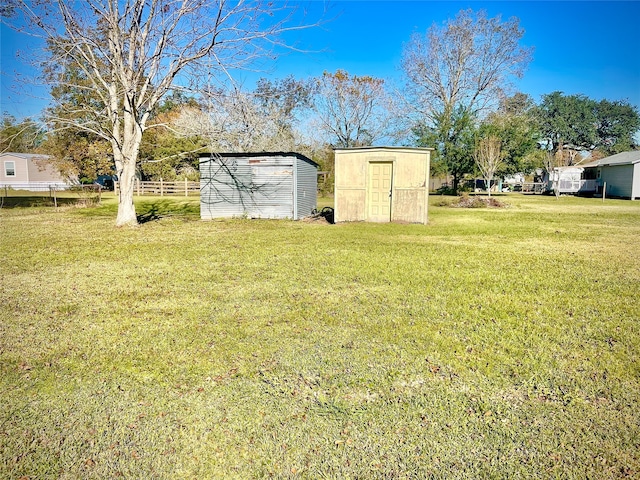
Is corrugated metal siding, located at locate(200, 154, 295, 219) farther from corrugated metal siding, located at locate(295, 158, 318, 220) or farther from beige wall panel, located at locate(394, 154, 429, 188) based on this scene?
beige wall panel, located at locate(394, 154, 429, 188)

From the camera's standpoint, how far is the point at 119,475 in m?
2.14

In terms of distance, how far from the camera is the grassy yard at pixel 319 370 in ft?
7.52

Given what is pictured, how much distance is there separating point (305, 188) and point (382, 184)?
383cm

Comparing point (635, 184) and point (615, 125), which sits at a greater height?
point (615, 125)

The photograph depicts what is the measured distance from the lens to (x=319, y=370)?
3.28m

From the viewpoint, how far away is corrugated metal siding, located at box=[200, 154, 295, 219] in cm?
1536

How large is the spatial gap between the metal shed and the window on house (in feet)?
122

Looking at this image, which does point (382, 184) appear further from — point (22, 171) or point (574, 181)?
point (22, 171)

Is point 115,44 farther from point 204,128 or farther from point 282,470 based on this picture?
point 282,470

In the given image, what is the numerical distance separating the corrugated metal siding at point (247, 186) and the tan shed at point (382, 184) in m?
2.40

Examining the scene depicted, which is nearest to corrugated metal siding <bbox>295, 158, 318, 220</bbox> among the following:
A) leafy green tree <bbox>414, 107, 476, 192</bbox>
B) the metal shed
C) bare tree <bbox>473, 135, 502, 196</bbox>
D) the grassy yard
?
the metal shed

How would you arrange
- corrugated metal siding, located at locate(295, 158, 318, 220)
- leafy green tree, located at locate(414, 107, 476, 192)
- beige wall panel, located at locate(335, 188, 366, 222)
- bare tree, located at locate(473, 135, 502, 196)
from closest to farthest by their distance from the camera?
beige wall panel, located at locate(335, 188, 366, 222) < corrugated metal siding, located at locate(295, 158, 318, 220) < bare tree, located at locate(473, 135, 502, 196) < leafy green tree, located at locate(414, 107, 476, 192)

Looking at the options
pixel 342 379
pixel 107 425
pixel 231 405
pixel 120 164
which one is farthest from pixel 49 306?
pixel 120 164

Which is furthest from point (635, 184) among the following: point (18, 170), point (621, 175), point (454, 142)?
point (18, 170)
